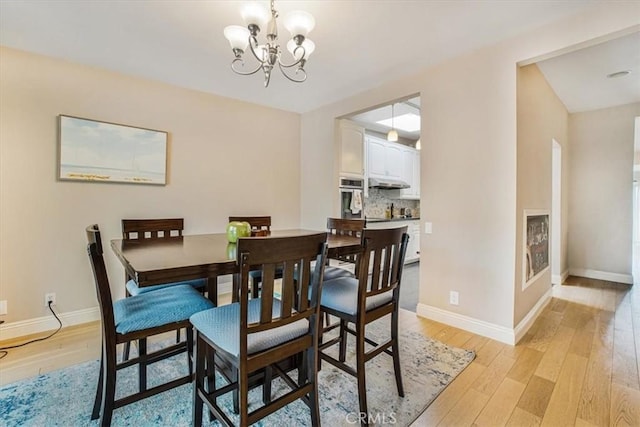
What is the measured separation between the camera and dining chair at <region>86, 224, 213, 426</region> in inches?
52.1

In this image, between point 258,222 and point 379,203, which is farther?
point 379,203

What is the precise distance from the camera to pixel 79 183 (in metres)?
2.76

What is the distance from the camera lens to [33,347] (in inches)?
92.0

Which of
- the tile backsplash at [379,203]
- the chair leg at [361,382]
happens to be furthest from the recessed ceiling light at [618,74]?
the chair leg at [361,382]

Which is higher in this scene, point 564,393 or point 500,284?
point 500,284

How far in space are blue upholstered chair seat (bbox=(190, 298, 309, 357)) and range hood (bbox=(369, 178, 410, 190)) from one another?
12.6 ft

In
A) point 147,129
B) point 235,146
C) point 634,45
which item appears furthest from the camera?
point 235,146

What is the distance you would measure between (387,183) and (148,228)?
3.89 m

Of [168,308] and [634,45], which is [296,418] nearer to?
[168,308]

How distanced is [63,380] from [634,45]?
508 cm

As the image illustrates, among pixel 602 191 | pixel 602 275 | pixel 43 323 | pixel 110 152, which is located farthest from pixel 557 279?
pixel 43 323

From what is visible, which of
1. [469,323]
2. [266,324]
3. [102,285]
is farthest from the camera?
[469,323]

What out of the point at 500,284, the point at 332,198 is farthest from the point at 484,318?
the point at 332,198

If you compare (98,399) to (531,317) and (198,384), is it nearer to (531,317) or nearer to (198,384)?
(198,384)
